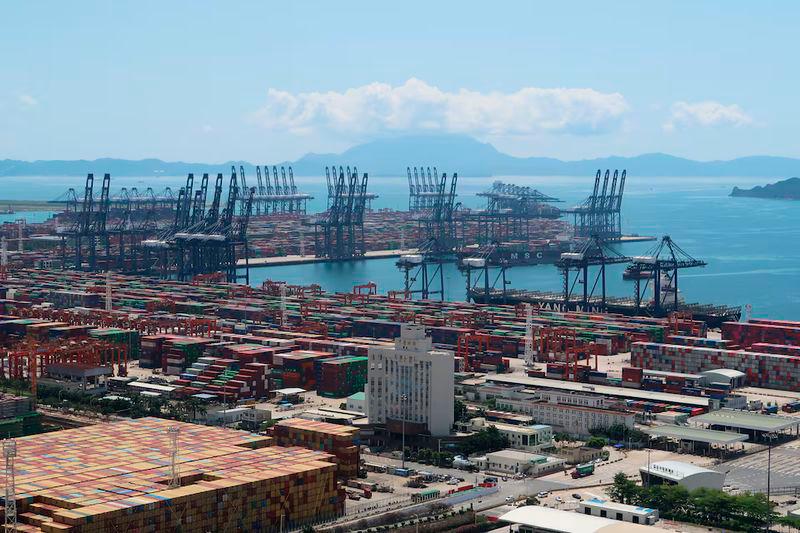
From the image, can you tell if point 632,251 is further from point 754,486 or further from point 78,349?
point 754,486

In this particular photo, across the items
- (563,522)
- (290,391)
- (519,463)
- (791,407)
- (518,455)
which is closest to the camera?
(563,522)

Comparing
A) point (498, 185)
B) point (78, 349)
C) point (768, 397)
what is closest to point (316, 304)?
point (78, 349)

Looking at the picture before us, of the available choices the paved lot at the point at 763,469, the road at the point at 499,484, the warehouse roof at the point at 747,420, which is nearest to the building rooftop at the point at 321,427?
the road at the point at 499,484

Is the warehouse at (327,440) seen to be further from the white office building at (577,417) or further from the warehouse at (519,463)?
the white office building at (577,417)

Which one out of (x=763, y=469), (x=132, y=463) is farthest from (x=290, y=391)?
(x=763, y=469)

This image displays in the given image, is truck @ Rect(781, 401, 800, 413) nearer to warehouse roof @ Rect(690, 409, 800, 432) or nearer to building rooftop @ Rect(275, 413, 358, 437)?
warehouse roof @ Rect(690, 409, 800, 432)

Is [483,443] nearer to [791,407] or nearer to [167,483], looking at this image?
[167,483]
